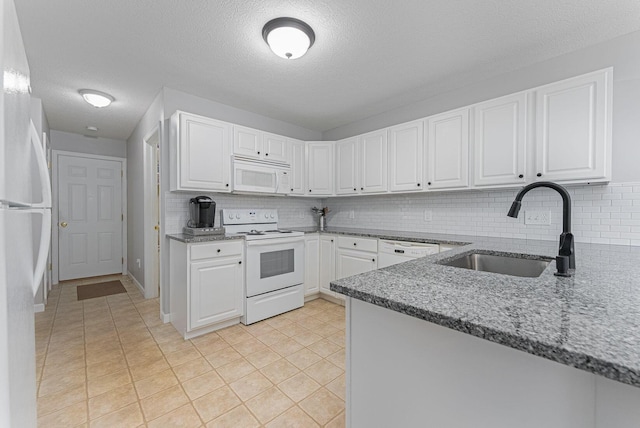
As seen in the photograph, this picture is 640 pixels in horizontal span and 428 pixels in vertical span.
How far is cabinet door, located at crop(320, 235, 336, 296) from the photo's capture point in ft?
11.2

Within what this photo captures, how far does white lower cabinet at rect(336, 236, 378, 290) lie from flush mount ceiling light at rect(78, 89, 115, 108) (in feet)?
10.1

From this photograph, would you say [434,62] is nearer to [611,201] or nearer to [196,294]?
[611,201]

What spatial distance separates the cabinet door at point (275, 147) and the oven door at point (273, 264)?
3.49 feet

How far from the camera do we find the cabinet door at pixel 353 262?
9.80ft

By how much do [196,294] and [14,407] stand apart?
5.84 feet

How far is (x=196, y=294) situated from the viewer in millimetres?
2441

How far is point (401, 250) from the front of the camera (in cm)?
270

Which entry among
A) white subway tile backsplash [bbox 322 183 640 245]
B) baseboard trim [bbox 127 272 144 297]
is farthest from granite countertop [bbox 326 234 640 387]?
baseboard trim [bbox 127 272 144 297]

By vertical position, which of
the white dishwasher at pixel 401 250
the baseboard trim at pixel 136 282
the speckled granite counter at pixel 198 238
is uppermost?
the speckled granite counter at pixel 198 238

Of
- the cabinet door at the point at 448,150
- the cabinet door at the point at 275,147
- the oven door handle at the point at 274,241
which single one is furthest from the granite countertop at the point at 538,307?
the cabinet door at the point at 275,147

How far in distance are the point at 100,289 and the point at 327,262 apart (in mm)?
3408

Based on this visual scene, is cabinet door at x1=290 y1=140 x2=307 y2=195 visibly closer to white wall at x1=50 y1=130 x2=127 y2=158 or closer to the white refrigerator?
the white refrigerator

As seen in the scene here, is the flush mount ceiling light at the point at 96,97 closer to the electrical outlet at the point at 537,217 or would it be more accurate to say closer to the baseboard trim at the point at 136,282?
the baseboard trim at the point at 136,282

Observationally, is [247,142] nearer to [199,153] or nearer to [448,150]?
[199,153]
